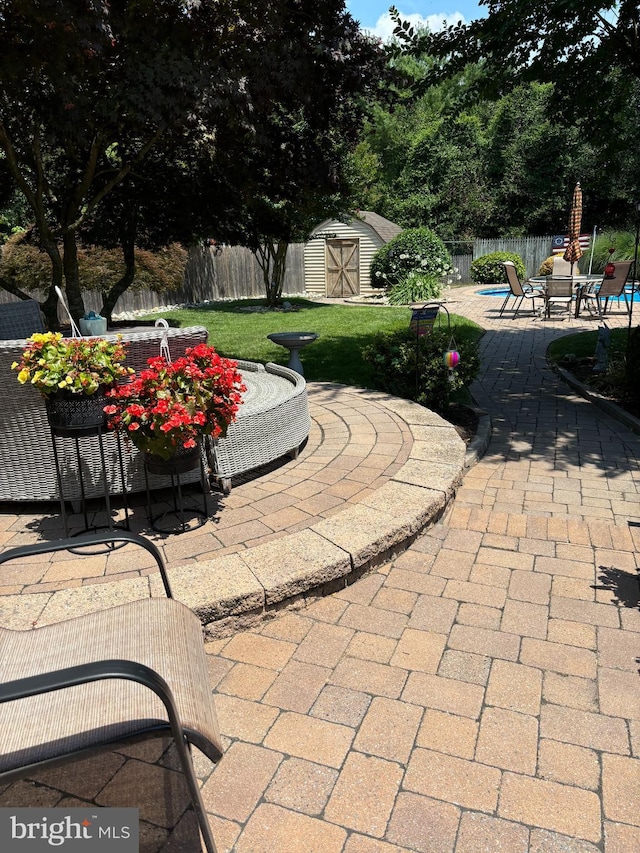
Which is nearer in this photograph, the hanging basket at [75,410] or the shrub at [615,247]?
the hanging basket at [75,410]

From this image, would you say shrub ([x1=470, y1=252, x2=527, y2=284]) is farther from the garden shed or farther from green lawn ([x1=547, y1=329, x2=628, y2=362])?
green lawn ([x1=547, y1=329, x2=628, y2=362])

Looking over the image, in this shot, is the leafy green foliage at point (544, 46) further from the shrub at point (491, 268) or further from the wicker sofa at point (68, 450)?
the shrub at point (491, 268)

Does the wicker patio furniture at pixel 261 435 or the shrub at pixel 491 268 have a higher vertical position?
the shrub at pixel 491 268

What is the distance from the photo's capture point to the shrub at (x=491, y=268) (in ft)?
70.9

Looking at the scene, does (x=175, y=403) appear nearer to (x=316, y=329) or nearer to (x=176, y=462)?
(x=176, y=462)

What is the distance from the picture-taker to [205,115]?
430 centimetres

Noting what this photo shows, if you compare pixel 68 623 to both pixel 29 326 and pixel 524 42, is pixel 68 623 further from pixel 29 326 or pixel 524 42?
pixel 524 42

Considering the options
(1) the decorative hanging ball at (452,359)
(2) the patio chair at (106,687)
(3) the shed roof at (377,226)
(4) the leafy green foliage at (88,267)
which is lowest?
(2) the patio chair at (106,687)

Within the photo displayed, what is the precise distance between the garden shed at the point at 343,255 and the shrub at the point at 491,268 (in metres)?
3.85

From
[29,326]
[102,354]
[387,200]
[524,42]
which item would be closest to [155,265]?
[29,326]

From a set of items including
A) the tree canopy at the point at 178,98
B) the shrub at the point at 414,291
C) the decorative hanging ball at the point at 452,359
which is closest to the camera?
the tree canopy at the point at 178,98

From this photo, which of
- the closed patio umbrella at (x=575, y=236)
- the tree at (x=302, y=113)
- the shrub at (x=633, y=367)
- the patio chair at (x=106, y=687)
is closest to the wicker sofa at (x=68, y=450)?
the patio chair at (x=106, y=687)

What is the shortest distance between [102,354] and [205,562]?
47.2 inches

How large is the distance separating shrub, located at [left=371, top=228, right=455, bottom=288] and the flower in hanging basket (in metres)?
16.3
